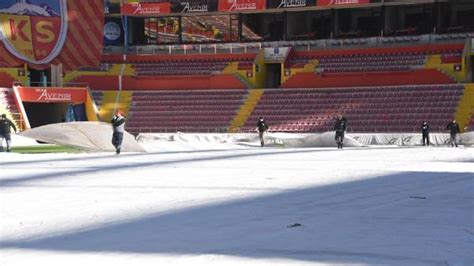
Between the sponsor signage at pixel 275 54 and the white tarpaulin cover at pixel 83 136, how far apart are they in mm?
23758

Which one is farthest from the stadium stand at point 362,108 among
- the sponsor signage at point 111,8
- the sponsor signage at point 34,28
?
the sponsor signage at point 111,8

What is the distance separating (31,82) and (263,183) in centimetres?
3695

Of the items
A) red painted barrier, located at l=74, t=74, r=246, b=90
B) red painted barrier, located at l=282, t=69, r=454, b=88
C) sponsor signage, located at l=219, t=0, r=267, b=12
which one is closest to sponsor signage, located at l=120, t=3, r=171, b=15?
sponsor signage, located at l=219, t=0, r=267, b=12

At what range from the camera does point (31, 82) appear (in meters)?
46.0

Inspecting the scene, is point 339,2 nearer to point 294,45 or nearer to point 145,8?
point 294,45

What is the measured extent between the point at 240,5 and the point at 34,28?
14.9 meters

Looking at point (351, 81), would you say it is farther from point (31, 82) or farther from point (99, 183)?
point (99, 183)

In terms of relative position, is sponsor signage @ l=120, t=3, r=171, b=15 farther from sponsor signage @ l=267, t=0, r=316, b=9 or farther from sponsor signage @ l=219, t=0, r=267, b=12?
sponsor signage @ l=267, t=0, r=316, b=9

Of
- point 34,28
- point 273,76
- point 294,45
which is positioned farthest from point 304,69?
point 34,28

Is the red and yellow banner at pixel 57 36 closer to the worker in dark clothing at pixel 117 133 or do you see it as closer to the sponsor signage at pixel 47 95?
the sponsor signage at pixel 47 95

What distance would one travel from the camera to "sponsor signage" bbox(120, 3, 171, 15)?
170ft

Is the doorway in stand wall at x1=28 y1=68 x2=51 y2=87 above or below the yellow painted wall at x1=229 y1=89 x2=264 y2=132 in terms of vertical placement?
above

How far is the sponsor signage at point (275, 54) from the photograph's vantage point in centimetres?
4766

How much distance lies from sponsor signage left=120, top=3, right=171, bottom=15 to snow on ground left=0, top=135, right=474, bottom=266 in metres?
38.1
